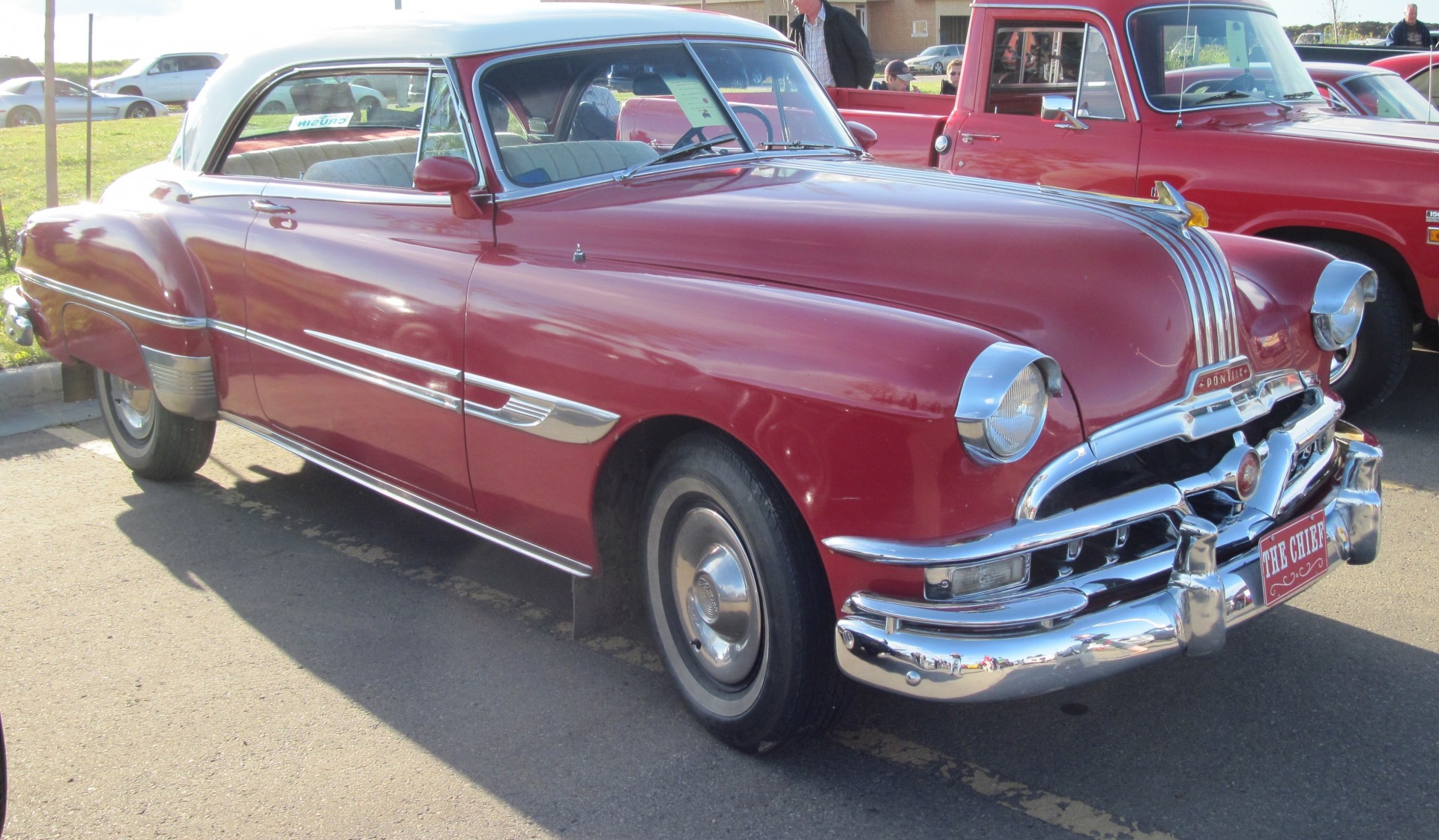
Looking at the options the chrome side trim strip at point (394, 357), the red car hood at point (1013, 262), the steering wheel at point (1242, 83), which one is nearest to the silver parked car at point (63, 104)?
the steering wheel at point (1242, 83)

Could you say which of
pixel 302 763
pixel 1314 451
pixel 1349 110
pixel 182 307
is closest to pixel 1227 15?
pixel 1349 110

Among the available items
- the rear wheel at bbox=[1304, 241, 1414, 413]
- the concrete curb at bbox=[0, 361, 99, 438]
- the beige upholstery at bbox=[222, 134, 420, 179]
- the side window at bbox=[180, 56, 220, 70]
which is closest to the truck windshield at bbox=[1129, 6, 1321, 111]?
the rear wheel at bbox=[1304, 241, 1414, 413]

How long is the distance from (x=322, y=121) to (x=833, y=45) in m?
4.90

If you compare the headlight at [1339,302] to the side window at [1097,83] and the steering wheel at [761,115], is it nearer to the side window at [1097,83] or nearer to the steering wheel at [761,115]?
the steering wheel at [761,115]

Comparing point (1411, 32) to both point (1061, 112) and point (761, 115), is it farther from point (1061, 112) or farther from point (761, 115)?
point (761, 115)

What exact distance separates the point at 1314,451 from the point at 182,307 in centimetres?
357

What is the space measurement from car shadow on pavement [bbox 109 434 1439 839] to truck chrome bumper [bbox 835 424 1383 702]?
0.39m

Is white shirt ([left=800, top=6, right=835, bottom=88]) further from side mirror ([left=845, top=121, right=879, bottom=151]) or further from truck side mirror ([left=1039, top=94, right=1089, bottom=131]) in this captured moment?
side mirror ([left=845, top=121, right=879, bottom=151])

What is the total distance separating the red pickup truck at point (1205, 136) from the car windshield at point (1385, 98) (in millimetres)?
1882

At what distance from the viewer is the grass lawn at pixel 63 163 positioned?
8211mm

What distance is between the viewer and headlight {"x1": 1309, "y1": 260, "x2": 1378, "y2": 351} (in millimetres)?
3205

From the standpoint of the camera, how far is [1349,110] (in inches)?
249

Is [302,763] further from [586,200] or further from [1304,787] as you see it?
[1304,787]

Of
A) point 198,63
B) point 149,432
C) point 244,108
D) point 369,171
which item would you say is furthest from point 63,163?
point 198,63
